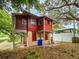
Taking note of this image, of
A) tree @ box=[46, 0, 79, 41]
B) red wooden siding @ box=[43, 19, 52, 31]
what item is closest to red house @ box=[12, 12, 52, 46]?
Answer: red wooden siding @ box=[43, 19, 52, 31]

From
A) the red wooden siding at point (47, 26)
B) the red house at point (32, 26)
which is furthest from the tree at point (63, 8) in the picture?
the red wooden siding at point (47, 26)

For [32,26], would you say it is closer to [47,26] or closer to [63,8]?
[47,26]

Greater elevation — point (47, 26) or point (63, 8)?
point (63, 8)

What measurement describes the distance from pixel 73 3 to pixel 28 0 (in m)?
4.70

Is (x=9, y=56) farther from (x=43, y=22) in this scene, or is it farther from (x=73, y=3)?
(x=43, y=22)

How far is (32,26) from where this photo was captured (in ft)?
102

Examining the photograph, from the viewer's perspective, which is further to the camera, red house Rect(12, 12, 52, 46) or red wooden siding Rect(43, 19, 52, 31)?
red wooden siding Rect(43, 19, 52, 31)

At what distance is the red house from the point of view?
28922mm

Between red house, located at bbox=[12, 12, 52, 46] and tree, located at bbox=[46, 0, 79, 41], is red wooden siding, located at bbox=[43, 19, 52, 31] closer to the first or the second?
red house, located at bbox=[12, 12, 52, 46]

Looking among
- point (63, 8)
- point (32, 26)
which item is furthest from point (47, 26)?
point (63, 8)

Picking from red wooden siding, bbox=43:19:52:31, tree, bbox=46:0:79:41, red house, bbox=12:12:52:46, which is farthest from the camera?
red wooden siding, bbox=43:19:52:31

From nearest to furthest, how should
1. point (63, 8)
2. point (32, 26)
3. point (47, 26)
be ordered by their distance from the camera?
point (63, 8)
point (32, 26)
point (47, 26)

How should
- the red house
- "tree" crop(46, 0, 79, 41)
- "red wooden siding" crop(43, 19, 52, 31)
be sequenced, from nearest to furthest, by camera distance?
"tree" crop(46, 0, 79, 41)
the red house
"red wooden siding" crop(43, 19, 52, 31)

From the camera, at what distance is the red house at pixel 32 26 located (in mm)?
28922
